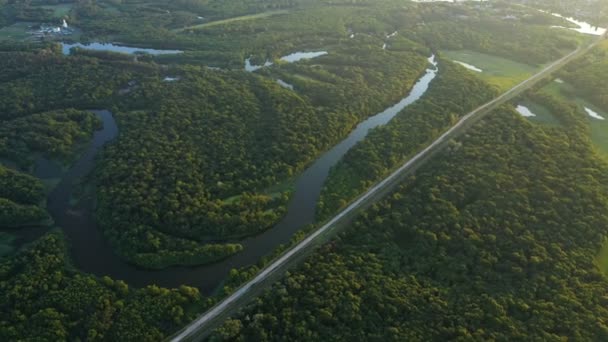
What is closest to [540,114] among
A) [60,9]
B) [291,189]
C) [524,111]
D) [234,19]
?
[524,111]

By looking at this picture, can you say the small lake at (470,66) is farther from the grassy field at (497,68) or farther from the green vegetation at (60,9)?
the green vegetation at (60,9)

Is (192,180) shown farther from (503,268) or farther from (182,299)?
(503,268)

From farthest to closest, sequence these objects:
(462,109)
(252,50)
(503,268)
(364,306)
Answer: (252,50)
(462,109)
(503,268)
(364,306)

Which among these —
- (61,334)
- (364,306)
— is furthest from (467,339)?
(61,334)

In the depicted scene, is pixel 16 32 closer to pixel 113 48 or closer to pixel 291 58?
pixel 113 48

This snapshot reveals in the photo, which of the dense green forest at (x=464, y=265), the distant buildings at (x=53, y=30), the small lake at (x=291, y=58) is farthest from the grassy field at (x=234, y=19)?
the dense green forest at (x=464, y=265)

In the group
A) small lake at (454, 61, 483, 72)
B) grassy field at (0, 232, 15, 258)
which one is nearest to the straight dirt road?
small lake at (454, 61, 483, 72)
